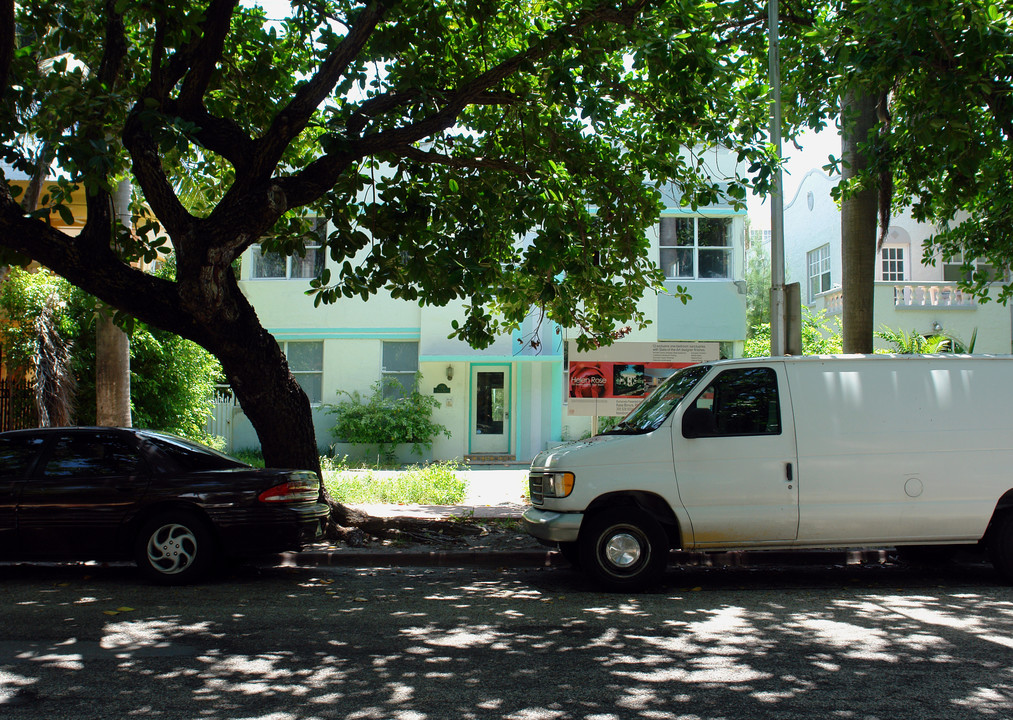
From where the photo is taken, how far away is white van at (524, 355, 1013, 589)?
7.53 metres

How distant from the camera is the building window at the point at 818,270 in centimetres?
2764

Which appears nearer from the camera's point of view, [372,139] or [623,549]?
[623,549]

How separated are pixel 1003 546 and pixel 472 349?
44.0ft

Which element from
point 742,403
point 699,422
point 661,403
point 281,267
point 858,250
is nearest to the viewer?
point 699,422

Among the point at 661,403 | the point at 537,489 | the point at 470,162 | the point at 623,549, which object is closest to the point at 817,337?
the point at 470,162

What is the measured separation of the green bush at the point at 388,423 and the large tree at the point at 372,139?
833 centimetres

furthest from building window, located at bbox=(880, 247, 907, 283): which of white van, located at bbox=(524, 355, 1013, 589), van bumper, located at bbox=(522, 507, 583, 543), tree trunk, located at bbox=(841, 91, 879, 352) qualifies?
van bumper, located at bbox=(522, 507, 583, 543)

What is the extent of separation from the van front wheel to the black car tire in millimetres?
3516

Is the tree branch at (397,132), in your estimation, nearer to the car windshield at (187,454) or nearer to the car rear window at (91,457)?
the car windshield at (187,454)

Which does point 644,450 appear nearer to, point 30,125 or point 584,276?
point 584,276

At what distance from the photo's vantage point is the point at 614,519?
751 cm

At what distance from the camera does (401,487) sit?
46.5 feet

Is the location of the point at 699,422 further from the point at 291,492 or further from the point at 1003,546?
the point at 291,492

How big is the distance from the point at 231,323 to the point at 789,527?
619 cm
